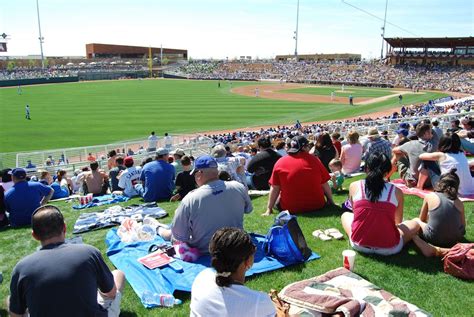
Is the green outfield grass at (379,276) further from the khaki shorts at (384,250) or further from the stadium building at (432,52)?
the stadium building at (432,52)

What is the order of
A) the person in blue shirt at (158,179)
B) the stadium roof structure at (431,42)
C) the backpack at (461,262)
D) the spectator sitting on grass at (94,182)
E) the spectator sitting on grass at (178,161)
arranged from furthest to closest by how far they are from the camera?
the stadium roof structure at (431,42) → the spectator sitting on grass at (178,161) → the spectator sitting on grass at (94,182) → the person in blue shirt at (158,179) → the backpack at (461,262)

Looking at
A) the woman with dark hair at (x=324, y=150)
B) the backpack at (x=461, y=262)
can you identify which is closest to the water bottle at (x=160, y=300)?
the backpack at (x=461, y=262)

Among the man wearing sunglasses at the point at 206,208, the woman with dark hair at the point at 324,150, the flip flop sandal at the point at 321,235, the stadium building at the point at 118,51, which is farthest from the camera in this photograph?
the stadium building at the point at 118,51

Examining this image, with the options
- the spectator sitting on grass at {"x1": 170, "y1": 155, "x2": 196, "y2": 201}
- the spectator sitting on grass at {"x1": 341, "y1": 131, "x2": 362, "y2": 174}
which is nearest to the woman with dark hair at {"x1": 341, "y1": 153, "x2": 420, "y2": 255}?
the spectator sitting on grass at {"x1": 170, "y1": 155, "x2": 196, "y2": 201}

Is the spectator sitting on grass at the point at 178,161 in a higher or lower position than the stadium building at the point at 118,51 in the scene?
lower

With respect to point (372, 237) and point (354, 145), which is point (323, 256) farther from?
point (354, 145)

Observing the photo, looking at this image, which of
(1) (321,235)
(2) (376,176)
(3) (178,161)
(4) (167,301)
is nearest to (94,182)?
(3) (178,161)

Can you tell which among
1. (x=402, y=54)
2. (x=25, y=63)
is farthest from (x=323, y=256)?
(x=25, y=63)

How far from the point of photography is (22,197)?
8188 millimetres

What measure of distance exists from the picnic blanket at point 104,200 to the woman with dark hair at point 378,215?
636cm

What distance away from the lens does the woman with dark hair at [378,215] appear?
4969 mm

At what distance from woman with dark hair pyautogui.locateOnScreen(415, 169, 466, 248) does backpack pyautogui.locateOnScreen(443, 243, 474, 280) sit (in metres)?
0.49

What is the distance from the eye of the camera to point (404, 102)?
4569 centimetres

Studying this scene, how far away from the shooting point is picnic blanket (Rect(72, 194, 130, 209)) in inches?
376
